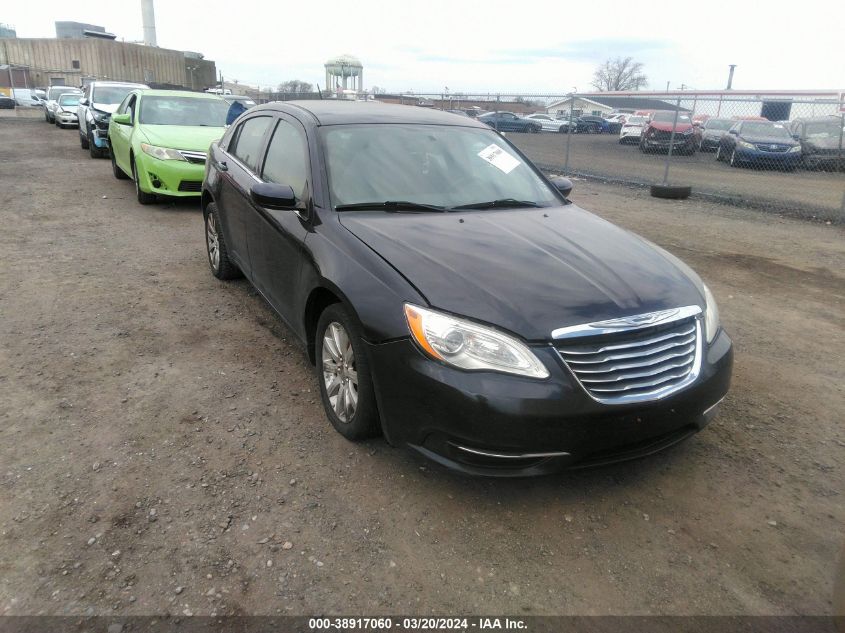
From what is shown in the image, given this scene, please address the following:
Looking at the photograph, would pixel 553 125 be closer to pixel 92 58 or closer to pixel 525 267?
pixel 525 267

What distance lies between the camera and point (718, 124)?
19.9m

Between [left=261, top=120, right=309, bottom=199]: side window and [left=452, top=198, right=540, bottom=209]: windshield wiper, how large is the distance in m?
0.95

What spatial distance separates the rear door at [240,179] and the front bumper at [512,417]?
2301mm

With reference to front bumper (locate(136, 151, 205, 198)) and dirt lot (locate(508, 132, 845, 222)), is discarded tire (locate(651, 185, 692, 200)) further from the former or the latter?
front bumper (locate(136, 151, 205, 198))

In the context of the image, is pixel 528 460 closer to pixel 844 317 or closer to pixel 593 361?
pixel 593 361

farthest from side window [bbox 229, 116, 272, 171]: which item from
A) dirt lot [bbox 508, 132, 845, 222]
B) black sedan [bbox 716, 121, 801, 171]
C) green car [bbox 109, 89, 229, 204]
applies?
black sedan [bbox 716, 121, 801, 171]

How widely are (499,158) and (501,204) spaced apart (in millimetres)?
588

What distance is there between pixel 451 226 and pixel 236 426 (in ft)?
5.15

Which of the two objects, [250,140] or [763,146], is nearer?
[250,140]

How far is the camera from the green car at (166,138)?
8.48m

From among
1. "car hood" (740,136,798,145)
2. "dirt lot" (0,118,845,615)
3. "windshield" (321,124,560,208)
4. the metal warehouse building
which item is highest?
the metal warehouse building

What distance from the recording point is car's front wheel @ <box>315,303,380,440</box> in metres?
2.86

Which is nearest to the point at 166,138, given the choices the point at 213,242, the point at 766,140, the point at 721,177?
the point at 213,242

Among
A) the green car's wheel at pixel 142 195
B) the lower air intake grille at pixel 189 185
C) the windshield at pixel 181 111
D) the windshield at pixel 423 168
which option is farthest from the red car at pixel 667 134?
the windshield at pixel 423 168
